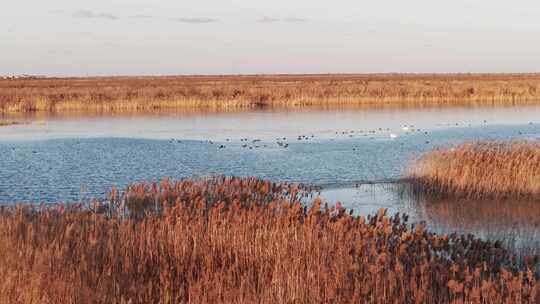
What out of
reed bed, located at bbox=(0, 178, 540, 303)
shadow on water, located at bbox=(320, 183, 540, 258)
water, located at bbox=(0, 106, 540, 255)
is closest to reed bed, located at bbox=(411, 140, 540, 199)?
shadow on water, located at bbox=(320, 183, 540, 258)

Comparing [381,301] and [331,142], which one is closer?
[381,301]

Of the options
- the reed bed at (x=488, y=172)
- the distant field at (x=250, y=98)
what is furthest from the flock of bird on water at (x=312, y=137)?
the distant field at (x=250, y=98)

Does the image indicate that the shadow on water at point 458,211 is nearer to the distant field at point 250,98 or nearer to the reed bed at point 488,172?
the reed bed at point 488,172

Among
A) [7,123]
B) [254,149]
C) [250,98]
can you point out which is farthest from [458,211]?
[250,98]

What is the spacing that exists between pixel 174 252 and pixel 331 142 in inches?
761

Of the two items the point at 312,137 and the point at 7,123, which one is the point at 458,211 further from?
the point at 7,123

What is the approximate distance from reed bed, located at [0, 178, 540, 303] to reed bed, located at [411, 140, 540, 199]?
235 inches

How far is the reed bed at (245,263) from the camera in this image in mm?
6457

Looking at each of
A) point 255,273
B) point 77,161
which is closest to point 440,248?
point 255,273

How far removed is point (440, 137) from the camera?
29000mm

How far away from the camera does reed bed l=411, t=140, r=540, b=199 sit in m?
15.2

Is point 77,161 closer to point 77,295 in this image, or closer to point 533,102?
point 77,295

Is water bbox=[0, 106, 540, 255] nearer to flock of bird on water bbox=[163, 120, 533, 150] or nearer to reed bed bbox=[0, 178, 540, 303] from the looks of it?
flock of bird on water bbox=[163, 120, 533, 150]

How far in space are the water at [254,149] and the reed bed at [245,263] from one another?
3869mm
